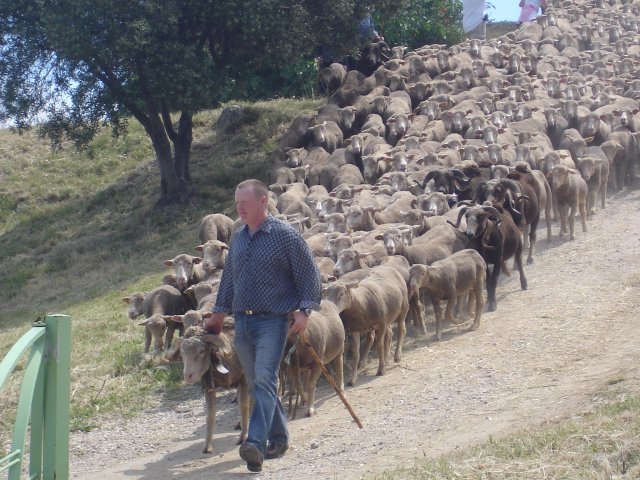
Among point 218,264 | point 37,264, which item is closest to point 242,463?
point 218,264

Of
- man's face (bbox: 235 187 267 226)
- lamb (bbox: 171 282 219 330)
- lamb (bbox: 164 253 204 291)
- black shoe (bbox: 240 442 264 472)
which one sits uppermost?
man's face (bbox: 235 187 267 226)

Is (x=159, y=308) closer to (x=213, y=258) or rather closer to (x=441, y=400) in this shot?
(x=213, y=258)

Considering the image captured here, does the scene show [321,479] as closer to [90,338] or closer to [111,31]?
[90,338]

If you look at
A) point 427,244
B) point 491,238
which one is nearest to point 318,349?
point 427,244

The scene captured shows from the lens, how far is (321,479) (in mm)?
8602

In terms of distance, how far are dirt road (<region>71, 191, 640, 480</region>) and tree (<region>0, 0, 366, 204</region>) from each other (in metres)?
11.4

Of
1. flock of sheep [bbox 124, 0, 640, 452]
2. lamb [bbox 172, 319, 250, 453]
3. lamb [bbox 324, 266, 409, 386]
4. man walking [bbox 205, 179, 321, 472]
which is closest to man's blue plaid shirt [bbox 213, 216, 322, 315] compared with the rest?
man walking [bbox 205, 179, 321, 472]

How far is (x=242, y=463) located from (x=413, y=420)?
1902 mm

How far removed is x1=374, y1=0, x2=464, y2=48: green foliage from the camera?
37.9 metres

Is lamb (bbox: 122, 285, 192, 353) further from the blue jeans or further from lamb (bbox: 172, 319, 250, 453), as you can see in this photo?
the blue jeans

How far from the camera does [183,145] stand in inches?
→ 1087

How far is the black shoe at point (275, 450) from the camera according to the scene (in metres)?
9.45

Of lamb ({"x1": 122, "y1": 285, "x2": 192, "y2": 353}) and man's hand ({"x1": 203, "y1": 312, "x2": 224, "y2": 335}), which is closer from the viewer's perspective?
man's hand ({"x1": 203, "y1": 312, "x2": 224, "y2": 335})

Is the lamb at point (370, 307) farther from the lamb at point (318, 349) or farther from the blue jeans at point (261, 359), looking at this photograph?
the blue jeans at point (261, 359)
